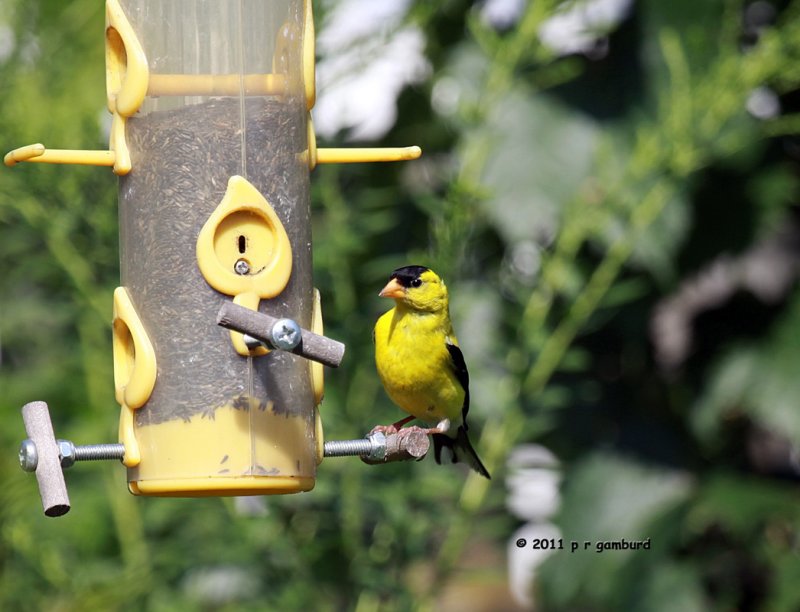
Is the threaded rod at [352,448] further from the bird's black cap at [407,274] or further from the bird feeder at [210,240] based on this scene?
the bird's black cap at [407,274]

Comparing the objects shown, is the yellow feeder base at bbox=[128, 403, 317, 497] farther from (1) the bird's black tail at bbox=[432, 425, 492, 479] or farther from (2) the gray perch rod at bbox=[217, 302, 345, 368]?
(1) the bird's black tail at bbox=[432, 425, 492, 479]

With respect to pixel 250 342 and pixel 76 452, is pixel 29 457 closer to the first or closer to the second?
pixel 76 452

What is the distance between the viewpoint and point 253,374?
13.3 feet

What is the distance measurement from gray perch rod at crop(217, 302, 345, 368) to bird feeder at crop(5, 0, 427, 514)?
1.30ft

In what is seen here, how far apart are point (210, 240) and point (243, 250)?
0.32ft

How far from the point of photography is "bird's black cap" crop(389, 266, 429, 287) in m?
4.78

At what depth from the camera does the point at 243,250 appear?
4078mm

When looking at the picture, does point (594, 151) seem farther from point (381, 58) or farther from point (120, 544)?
point (120, 544)

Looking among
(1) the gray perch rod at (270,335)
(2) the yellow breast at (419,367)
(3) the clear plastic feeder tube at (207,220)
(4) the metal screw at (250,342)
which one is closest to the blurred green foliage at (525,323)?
(2) the yellow breast at (419,367)

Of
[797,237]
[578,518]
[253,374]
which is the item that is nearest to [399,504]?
[578,518]

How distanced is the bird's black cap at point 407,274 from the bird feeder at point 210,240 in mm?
516

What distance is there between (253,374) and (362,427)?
52.2 inches

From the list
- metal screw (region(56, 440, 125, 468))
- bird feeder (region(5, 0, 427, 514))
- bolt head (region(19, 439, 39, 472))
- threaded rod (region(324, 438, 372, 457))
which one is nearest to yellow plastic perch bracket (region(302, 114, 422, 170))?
bird feeder (region(5, 0, 427, 514))

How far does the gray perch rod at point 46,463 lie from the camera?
3.49 m
